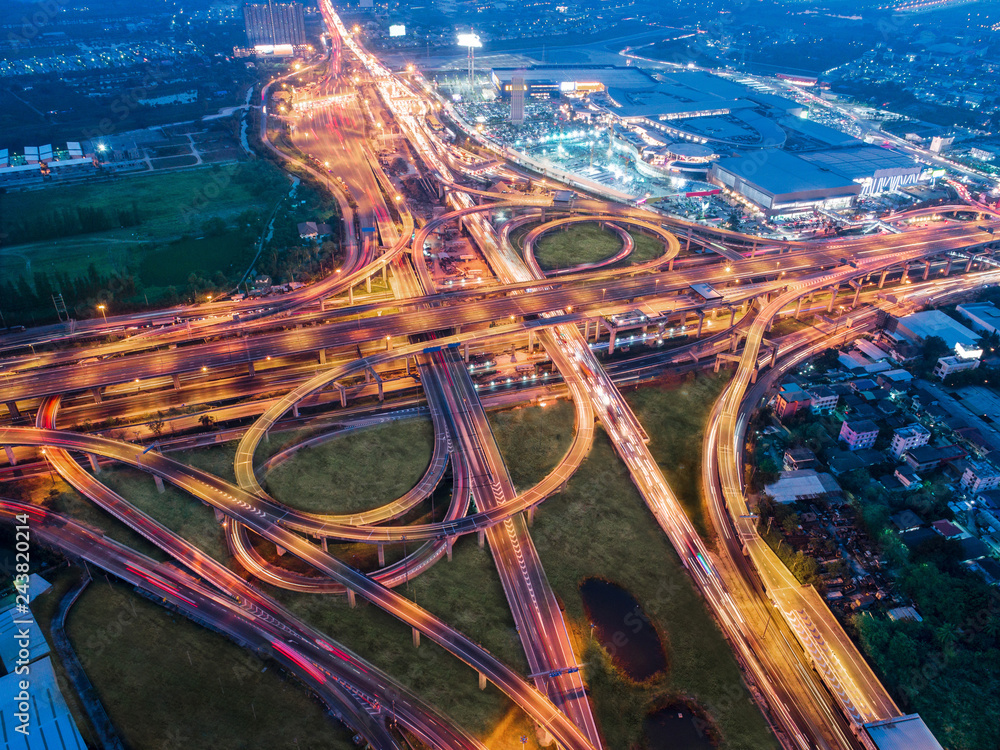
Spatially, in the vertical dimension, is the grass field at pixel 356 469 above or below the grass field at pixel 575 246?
below

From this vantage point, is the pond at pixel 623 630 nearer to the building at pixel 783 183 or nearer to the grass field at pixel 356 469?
the grass field at pixel 356 469

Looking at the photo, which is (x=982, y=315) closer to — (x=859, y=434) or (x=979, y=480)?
(x=979, y=480)

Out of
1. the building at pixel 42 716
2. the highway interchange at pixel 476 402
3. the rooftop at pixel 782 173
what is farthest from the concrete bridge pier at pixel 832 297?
the building at pixel 42 716

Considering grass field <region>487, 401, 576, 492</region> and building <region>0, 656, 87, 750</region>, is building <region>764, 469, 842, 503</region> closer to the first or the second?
grass field <region>487, 401, 576, 492</region>

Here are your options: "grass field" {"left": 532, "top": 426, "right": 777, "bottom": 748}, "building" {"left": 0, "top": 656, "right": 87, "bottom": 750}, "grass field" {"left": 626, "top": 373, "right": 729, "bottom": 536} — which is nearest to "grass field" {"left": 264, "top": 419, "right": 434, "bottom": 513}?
"grass field" {"left": 532, "top": 426, "right": 777, "bottom": 748}

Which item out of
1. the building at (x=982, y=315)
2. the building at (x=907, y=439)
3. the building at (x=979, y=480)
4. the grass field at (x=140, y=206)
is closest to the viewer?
the building at (x=979, y=480)

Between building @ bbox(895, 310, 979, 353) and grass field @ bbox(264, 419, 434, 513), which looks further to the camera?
building @ bbox(895, 310, 979, 353)
